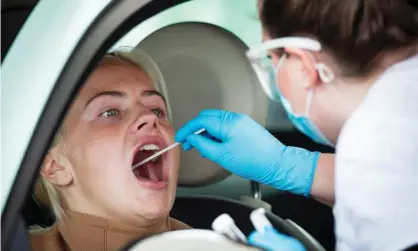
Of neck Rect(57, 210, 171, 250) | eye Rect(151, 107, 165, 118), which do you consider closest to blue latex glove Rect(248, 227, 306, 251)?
neck Rect(57, 210, 171, 250)

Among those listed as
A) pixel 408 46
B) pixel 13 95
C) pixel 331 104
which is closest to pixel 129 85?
pixel 13 95

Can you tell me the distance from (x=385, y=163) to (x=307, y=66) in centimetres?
24

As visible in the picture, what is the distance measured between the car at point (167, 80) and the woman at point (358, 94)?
13 cm

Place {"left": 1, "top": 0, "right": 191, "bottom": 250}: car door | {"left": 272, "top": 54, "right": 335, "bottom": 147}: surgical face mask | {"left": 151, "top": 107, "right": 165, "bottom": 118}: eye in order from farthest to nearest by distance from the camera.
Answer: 1. {"left": 151, "top": 107, "right": 165, "bottom": 118}: eye
2. {"left": 272, "top": 54, "right": 335, "bottom": 147}: surgical face mask
3. {"left": 1, "top": 0, "right": 191, "bottom": 250}: car door

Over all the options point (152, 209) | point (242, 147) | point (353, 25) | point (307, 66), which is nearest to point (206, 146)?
point (242, 147)

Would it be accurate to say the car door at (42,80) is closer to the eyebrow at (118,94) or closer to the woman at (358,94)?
the eyebrow at (118,94)

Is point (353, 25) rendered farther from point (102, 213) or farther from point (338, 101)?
point (102, 213)

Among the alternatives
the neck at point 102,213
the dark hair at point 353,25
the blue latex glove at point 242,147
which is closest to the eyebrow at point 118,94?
the blue latex glove at point 242,147

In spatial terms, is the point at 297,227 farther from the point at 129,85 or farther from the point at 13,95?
the point at 13,95

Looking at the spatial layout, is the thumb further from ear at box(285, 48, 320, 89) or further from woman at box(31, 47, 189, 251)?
ear at box(285, 48, 320, 89)

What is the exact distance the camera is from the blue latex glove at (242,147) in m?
1.29

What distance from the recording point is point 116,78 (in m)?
1.25

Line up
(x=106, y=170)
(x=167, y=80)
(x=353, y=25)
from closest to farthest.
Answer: (x=353, y=25), (x=106, y=170), (x=167, y=80)

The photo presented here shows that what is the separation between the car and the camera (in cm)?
98
